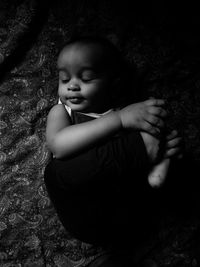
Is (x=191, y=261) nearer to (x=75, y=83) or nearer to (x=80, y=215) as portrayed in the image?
(x=80, y=215)

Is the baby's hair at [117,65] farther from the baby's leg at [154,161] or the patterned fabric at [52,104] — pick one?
the baby's leg at [154,161]

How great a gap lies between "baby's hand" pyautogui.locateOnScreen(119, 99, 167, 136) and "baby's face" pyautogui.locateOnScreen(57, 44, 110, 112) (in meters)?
0.12

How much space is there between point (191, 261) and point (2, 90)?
0.82m

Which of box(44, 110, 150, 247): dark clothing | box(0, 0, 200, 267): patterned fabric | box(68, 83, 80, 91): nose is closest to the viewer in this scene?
box(44, 110, 150, 247): dark clothing

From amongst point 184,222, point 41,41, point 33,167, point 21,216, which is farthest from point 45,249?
point 41,41

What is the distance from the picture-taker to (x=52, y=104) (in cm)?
120

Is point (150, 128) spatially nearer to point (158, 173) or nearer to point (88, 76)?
point (158, 173)

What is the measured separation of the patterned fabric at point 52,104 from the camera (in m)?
1.19

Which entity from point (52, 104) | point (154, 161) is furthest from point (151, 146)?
point (52, 104)

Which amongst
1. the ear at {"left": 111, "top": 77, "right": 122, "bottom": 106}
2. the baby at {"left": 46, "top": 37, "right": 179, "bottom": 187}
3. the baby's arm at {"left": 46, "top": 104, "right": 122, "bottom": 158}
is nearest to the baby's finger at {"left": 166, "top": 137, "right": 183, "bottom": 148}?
the baby at {"left": 46, "top": 37, "right": 179, "bottom": 187}

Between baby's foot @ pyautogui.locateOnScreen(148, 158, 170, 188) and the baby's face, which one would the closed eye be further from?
baby's foot @ pyautogui.locateOnScreen(148, 158, 170, 188)

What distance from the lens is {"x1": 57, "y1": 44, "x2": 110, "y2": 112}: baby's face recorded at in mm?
998

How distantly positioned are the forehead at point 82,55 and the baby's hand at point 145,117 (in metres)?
0.17

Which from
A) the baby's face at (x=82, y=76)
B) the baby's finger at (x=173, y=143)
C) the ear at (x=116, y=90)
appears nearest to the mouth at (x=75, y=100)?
the baby's face at (x=82, y=76)
